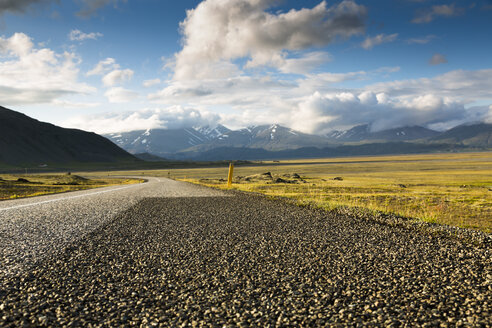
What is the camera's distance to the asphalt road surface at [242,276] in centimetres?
438

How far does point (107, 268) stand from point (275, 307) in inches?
143

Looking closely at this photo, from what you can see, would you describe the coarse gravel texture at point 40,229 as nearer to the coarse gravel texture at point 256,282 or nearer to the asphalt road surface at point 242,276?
the asphalt road surface at point 242,276

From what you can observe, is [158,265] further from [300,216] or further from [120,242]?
[300,216]

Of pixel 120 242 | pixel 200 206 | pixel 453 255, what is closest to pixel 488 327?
pixel 453 255

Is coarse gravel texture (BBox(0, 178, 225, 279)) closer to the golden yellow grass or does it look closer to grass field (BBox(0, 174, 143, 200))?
the golden yellow grass

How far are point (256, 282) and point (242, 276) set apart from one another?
15.0 inches

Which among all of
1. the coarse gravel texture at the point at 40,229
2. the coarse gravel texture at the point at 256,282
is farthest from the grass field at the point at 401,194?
the coarse gravel texture at the point at 40,229

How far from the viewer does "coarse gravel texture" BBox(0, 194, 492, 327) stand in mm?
4352

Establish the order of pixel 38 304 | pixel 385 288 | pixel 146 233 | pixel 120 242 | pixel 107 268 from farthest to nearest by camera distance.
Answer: pixel 146 233, pixel 120 242, pixel 107 268, pixel 385 288, pixel 38 304

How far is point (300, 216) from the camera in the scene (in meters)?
12.8

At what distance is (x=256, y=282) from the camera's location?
18.3 ft

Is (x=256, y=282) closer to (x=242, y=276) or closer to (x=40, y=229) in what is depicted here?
(x=242, y=276)

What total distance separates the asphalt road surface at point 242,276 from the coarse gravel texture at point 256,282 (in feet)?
0.07

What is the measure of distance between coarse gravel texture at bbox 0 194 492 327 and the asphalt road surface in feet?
0.07
